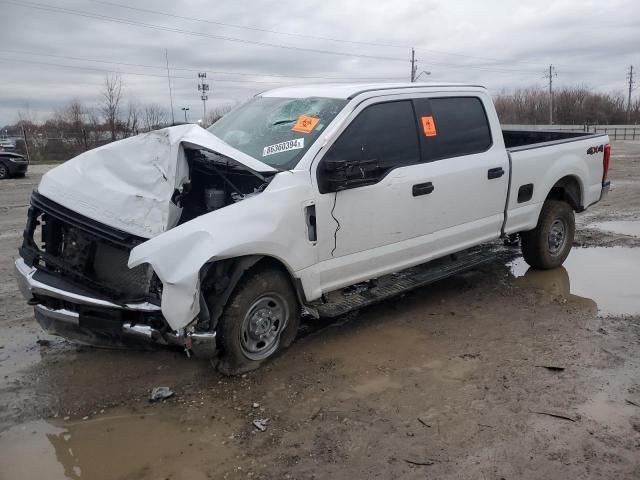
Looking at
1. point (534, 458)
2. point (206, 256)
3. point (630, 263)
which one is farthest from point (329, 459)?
point (630, 263)

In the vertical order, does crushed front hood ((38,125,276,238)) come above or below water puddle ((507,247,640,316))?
above

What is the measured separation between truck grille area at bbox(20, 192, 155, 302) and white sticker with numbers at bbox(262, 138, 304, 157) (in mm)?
1211

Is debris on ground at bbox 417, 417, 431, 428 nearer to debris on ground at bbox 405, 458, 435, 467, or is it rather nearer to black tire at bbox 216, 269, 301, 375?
debris on ground at bbox 405, 458, 435, 467

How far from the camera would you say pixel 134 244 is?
357cm

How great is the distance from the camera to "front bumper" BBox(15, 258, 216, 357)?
11.4ft

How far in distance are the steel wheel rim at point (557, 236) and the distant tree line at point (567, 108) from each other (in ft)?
223

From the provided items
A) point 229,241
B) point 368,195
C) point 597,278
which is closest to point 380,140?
point 368,195

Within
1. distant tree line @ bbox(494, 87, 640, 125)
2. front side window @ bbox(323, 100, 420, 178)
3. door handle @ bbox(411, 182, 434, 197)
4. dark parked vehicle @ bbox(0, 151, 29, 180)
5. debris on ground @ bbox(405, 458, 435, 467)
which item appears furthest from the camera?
distant tree line @ bbox(494, 87, 640, 125)

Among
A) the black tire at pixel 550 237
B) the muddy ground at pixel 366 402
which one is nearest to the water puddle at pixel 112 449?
the muddy ground at pixel 366 402

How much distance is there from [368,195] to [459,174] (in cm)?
116

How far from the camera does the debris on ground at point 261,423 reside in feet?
10.8

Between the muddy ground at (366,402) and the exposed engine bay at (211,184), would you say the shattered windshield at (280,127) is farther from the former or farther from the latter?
the muddy ground at (366,402)

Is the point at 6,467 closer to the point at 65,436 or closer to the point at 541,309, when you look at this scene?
the point at 65,436

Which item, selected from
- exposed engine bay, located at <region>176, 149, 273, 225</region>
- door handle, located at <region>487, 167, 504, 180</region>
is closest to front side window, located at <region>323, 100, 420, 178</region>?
exposed engine bay, located at <region>176, 149, 273, 225</region>
